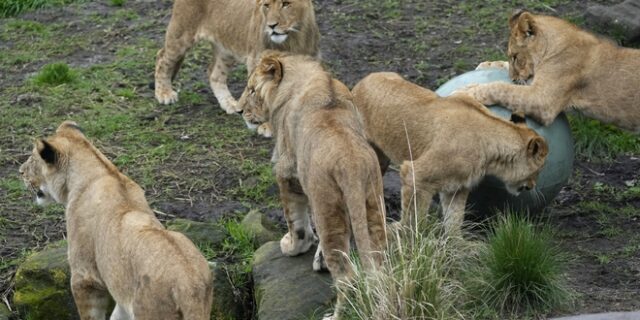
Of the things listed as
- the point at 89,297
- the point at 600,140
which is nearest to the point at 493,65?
the point at 600,140

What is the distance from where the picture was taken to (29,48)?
1287cm

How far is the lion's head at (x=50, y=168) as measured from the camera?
742 cm

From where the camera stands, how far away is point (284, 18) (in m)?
10.4

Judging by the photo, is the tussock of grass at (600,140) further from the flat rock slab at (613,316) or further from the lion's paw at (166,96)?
the flat rock slab at (613,316)

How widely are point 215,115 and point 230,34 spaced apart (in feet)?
2.44

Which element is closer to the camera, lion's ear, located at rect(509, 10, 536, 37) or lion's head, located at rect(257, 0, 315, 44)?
lion's ear, located at rect(509, 10, 536, 37)

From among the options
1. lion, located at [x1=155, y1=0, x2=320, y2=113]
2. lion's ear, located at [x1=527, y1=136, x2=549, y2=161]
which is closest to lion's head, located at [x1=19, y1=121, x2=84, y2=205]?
lion's ear, located at [x1=527, y1=136, x2=549, y2=161]

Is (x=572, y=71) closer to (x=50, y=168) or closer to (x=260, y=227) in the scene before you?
(x=260, y=227)

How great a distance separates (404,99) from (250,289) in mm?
1554

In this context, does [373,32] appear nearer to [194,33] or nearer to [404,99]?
[194,33]

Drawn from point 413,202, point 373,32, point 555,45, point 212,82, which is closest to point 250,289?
point 413,202

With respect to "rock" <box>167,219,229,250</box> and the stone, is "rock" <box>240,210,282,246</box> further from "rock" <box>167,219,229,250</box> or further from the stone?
the stone

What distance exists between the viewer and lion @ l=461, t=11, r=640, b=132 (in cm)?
911

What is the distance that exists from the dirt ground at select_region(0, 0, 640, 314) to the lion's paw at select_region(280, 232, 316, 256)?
4.16ft
